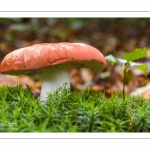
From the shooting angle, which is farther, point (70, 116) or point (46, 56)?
point (46, 56)

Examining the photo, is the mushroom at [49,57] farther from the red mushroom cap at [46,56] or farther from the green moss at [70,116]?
the green moss at [70,116]

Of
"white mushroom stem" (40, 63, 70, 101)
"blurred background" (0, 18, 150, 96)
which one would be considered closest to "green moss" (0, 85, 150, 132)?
"white mushroom stem" (40, 63, 70, 101)

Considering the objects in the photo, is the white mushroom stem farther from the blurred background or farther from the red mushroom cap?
the blurred background

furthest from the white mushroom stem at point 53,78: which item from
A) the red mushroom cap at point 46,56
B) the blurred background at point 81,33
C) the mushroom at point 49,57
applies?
the blurred background at point 81,33

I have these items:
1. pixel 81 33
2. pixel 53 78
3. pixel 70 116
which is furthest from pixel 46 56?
pixel 81 33

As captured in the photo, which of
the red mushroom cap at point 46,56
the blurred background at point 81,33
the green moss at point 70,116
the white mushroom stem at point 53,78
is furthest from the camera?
the blurred background at point 81,33

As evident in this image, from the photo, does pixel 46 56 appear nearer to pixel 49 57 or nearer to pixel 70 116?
pixel 49 57
